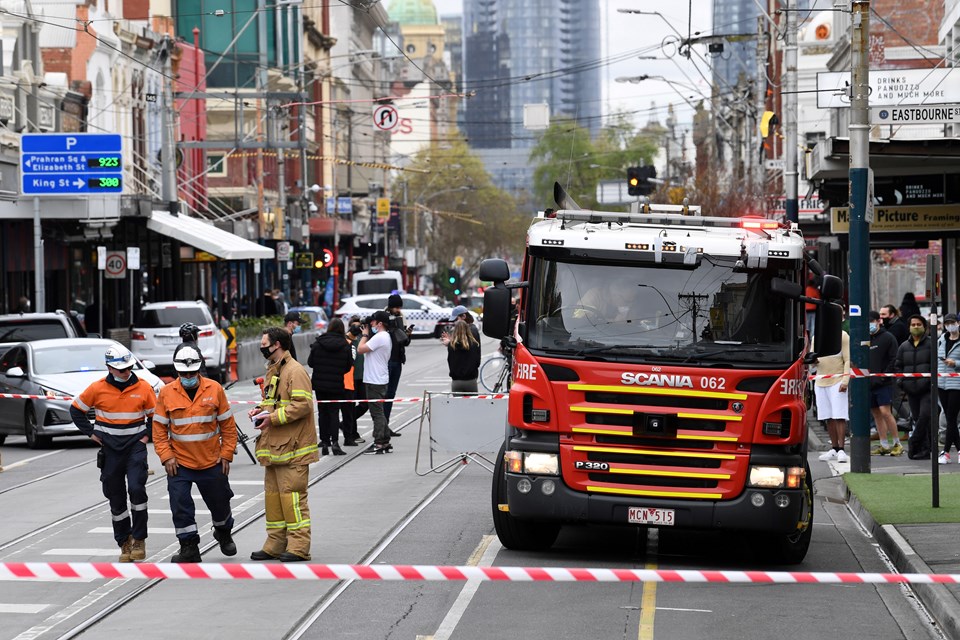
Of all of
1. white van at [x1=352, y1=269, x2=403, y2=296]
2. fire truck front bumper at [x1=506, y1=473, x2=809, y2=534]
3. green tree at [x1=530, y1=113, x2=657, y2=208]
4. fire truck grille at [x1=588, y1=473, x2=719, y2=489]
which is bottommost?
fire truck front bumper at [x1=506, y1=473, x2=809, y2=534]

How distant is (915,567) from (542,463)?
278 cm

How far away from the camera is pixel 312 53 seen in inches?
3445

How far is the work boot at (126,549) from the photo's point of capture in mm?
12505

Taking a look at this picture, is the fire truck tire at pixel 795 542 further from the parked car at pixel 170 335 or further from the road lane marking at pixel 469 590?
the parked car at pixel 170 335

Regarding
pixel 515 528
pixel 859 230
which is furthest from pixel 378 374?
pixel 515 528

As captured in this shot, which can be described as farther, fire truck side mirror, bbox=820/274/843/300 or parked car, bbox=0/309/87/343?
parked car, bbox=0/309/87/343

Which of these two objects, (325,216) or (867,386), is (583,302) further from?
(325,216)

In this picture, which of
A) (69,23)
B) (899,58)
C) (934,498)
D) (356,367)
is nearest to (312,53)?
(69,23)

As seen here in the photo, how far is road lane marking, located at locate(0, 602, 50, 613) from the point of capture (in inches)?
416

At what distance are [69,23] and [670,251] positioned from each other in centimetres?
3593

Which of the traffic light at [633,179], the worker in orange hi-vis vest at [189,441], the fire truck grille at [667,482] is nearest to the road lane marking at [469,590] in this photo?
the fire truck grille at [667,482]

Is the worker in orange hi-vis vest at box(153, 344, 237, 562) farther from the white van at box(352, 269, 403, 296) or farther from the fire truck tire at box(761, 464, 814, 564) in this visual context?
the white van at box(352, 269, 403, 296)

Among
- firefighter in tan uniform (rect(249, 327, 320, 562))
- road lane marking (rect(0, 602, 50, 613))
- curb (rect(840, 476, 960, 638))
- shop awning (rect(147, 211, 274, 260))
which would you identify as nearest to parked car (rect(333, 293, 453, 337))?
shop awning (rect(147, 211, 274, 260))

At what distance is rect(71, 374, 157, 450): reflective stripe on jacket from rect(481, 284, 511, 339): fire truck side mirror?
8.72 feet
